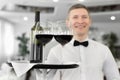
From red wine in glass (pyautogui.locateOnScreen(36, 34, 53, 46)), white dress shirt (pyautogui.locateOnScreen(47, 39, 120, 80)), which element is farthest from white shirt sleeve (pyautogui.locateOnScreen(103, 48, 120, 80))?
red wine in glass (pyautogui.locateOnScreen(36, 34, 53, 46))

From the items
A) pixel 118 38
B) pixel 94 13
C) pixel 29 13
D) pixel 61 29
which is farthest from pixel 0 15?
pixel 61 29

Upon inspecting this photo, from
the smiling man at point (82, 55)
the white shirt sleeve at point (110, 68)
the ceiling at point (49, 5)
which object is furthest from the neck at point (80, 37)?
the ceiling at point (49, 5)

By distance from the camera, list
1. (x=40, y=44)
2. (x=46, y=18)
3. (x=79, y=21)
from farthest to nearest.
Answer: (x=46, y=18) → (x=40, y=44) → (x=79, y=21)

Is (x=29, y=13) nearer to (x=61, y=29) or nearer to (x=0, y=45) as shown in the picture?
(x=0, y=45)

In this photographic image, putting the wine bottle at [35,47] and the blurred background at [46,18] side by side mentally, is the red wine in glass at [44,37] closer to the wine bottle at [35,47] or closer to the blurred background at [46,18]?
the wine bottle at [35,47]

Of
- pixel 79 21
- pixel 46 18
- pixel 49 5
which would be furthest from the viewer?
pixel 46 18

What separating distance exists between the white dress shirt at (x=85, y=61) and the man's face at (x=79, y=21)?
0.32ft

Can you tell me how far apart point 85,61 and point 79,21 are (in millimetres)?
254

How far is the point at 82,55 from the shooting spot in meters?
1.54

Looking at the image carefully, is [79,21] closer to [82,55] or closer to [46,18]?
[82,55]

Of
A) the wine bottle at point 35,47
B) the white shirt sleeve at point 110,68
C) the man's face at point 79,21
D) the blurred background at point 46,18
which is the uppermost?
the blurred background at point 46,18

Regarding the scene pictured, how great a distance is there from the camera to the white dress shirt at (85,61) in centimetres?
150

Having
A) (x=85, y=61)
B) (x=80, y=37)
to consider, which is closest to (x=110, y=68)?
(x=85, y=61)

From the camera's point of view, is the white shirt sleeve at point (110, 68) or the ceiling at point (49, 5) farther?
the ceiling at point (49, 5)
